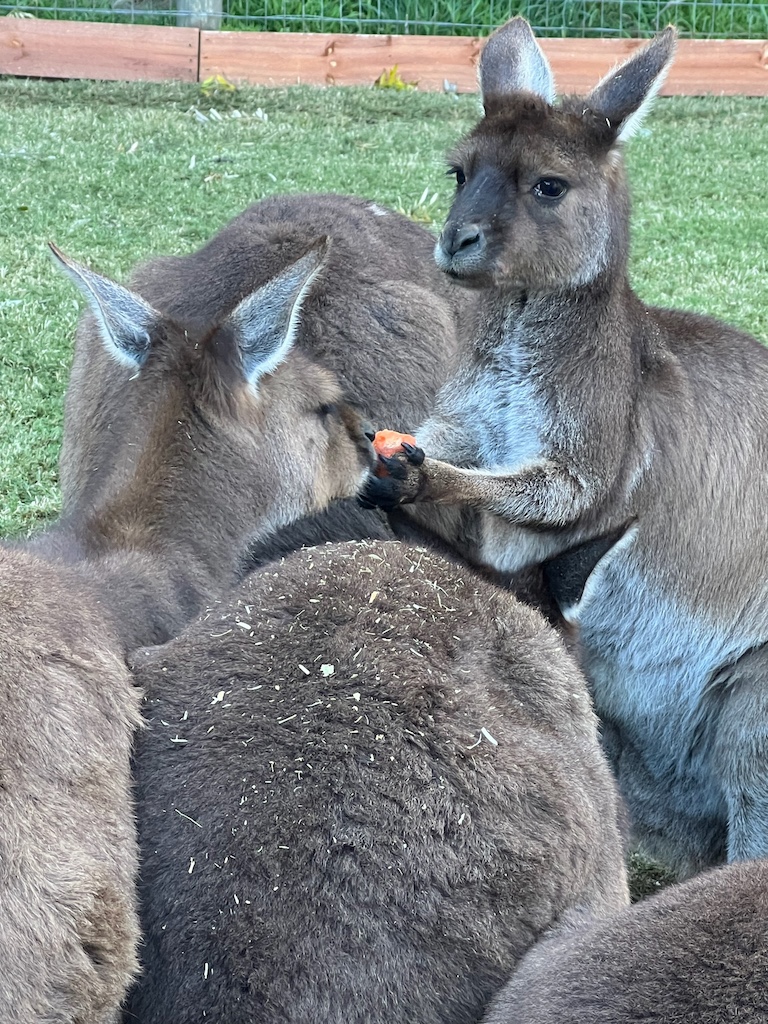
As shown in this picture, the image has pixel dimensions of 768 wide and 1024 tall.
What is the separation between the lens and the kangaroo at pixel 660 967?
2.55 metres

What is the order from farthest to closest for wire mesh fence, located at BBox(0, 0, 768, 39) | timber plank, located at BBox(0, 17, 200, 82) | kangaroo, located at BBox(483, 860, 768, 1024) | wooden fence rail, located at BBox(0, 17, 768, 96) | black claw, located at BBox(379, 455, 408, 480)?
wire mesh fence, located at BBox(0, 0, 768, 39) < wooden fence rail, located at BBox(0, 17, 768, 96) < timber plank, located at BBox(0, 17, 200, 82) < black claw, located at BBox(379, 455, 408, 480) < kangaroo, located at BBox(483, 860, 768, 1024)

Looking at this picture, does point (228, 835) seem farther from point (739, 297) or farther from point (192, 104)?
point (192, 104)

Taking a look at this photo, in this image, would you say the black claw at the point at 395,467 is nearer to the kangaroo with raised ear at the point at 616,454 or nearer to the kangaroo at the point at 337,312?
the kangaroo with raised ear at the point at 616,454

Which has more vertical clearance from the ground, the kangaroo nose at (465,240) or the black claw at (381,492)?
the kangaroo nose at (465,240)

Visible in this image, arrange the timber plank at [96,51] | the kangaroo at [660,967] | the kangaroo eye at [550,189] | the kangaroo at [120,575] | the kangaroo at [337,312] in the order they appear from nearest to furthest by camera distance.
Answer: the kangaroo at [660,967] < the kangaroo at [120,575] < the kangaroo eye at [550,189] < the kangaroo at [337,312] < the timber plank at [96,51]

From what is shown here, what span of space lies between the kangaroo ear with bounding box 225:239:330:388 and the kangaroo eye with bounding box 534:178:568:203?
702 millimetres

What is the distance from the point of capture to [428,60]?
13242 mm

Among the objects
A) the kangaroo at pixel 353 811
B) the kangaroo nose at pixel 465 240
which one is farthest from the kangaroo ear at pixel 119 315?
the kangaroo at pixel 353 811

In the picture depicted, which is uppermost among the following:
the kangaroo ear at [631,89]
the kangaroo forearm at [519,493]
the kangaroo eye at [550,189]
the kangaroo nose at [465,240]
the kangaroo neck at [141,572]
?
the kangaroo ear at [631,89]

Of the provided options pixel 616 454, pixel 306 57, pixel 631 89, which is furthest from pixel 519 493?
pixel 306 57

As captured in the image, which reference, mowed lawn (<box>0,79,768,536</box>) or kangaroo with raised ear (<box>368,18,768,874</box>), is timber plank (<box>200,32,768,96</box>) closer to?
mowed lawn (<box>0,79,768,536</box>)

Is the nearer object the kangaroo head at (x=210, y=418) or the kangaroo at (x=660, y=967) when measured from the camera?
the kangaroo at (x=660, y=967)

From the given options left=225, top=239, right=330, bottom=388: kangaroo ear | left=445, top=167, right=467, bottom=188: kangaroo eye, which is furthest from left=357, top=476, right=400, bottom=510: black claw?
left=445, top=167, right=467, bottom=188: kangaroo eye

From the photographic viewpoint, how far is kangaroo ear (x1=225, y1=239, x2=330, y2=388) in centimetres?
438
